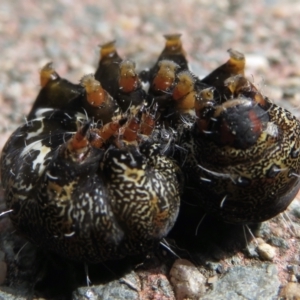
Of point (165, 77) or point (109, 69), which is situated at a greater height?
point (165, 77)

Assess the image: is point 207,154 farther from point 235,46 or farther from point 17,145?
point 235,46

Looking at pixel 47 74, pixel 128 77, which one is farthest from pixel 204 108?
pixel 47 74

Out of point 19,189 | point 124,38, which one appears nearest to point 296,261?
point 19,189

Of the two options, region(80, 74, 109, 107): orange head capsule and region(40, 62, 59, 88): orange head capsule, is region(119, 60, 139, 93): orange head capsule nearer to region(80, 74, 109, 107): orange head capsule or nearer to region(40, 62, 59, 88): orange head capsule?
region(80, 74, 109, 107): orange head capsule

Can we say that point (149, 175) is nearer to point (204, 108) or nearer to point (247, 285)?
point (204, 108)

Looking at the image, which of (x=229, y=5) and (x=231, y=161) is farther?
(x=229, y=5)

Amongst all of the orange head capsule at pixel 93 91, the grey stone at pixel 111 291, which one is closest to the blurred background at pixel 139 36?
the orange head capsule at pixel 93 91

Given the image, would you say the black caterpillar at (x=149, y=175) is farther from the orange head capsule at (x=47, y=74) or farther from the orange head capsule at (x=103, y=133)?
the orange head capsule at (x=47, y=74)
